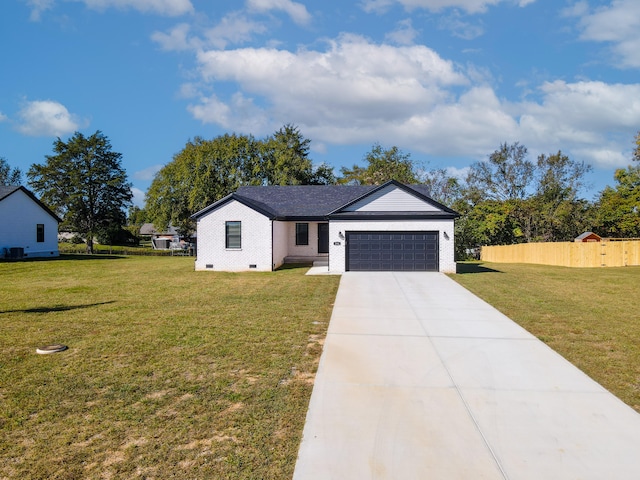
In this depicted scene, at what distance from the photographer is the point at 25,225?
31.6 meters

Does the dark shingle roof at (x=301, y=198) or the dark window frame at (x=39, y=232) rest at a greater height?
the dark shingle roof at (x=301, y=198)

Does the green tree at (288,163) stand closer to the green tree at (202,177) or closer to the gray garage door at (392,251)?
the green tree at (202,177)

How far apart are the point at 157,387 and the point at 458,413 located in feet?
13.2

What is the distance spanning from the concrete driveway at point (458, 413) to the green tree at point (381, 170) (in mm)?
43944

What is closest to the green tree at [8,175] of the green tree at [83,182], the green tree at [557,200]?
the green tree at [83,182]

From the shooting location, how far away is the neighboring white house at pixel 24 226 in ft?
97.9

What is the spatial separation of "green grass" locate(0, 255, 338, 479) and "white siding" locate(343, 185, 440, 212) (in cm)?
953

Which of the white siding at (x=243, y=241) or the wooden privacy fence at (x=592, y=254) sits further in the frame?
the wooden privacy fence at (x=592, y=254)

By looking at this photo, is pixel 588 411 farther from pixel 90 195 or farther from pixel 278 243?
pixel 90 195

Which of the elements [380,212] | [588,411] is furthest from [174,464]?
[380,212]

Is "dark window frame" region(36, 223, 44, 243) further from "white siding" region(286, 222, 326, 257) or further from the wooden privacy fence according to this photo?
the wooden privacy fence

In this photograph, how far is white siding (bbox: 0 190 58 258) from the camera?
98.3 feet

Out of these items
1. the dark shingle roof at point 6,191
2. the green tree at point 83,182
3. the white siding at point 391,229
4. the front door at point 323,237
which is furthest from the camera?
the green tree at point 83,182

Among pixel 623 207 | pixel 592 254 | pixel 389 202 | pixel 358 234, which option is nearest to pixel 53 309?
pixel 358 234
